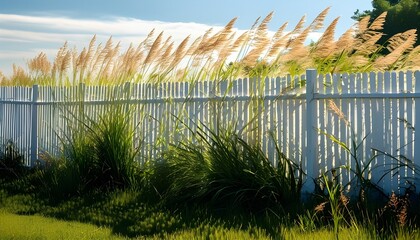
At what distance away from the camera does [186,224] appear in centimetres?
758

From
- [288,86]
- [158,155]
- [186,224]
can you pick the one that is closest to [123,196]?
[158,155]

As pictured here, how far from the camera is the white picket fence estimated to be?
27.2 feet

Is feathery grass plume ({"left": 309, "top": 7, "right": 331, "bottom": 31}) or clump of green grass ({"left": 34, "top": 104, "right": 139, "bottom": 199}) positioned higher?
feathery grass plume ({"left": 309, "top": 7, "right": 331, "bottom": 31})

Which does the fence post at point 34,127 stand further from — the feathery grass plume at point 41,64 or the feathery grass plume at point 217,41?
the feathery grass plume at point 217,41

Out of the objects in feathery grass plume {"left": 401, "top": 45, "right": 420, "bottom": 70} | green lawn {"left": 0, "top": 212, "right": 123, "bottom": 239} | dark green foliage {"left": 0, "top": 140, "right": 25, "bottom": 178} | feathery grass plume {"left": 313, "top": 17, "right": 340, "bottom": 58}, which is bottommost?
green lawn {"left": 0, "top": 212, "right": 123, "bottom": 239}

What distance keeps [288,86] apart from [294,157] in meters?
0.94

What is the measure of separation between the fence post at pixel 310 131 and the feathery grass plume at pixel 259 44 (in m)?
0.86

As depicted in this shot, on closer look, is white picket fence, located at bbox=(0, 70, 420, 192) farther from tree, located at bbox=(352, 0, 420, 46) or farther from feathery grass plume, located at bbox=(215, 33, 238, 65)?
tree, located at bbox=(352, 0, 420, 46)

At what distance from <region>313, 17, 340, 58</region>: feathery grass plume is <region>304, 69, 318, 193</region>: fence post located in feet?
1.20

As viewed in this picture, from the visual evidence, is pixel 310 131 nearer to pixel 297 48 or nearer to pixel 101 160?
pixel 297 48

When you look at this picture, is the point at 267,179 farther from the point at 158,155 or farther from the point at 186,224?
the point at 158,155

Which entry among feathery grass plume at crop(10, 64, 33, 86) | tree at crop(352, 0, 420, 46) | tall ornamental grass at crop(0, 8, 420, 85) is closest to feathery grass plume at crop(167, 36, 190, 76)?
tall ornamental grass at crop(0, 8, 420, 85)

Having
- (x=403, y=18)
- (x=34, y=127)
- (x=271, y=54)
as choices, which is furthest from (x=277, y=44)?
(x=403, y=18)

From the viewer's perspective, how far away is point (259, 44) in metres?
9.32
